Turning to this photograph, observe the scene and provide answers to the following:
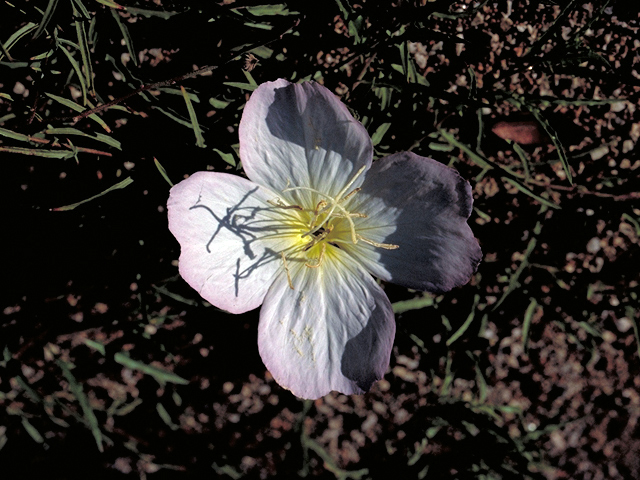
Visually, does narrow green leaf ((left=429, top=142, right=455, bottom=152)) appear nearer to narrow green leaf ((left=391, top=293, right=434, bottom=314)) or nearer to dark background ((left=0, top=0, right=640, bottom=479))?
dark background ((left=0, top=0, right=640, bottom=479))

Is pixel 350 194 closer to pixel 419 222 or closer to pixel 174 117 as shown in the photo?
pixel 419 222

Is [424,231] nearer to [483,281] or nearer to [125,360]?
[483,281]

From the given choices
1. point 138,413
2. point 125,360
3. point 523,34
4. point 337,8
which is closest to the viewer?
point 337,8

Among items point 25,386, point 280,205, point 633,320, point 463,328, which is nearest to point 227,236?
point 280,205

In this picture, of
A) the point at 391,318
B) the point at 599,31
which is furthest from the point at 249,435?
the point at 599,31

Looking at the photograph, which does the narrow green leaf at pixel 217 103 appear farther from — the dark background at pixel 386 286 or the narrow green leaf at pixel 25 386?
the narrow green leaf at pixel 25 386

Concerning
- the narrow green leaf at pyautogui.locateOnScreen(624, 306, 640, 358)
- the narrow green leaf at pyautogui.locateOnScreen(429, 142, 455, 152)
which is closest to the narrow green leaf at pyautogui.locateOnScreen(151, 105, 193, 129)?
the narrow green leaf at pyautogui.locateOnScreen(429, 142, 455, 152)
